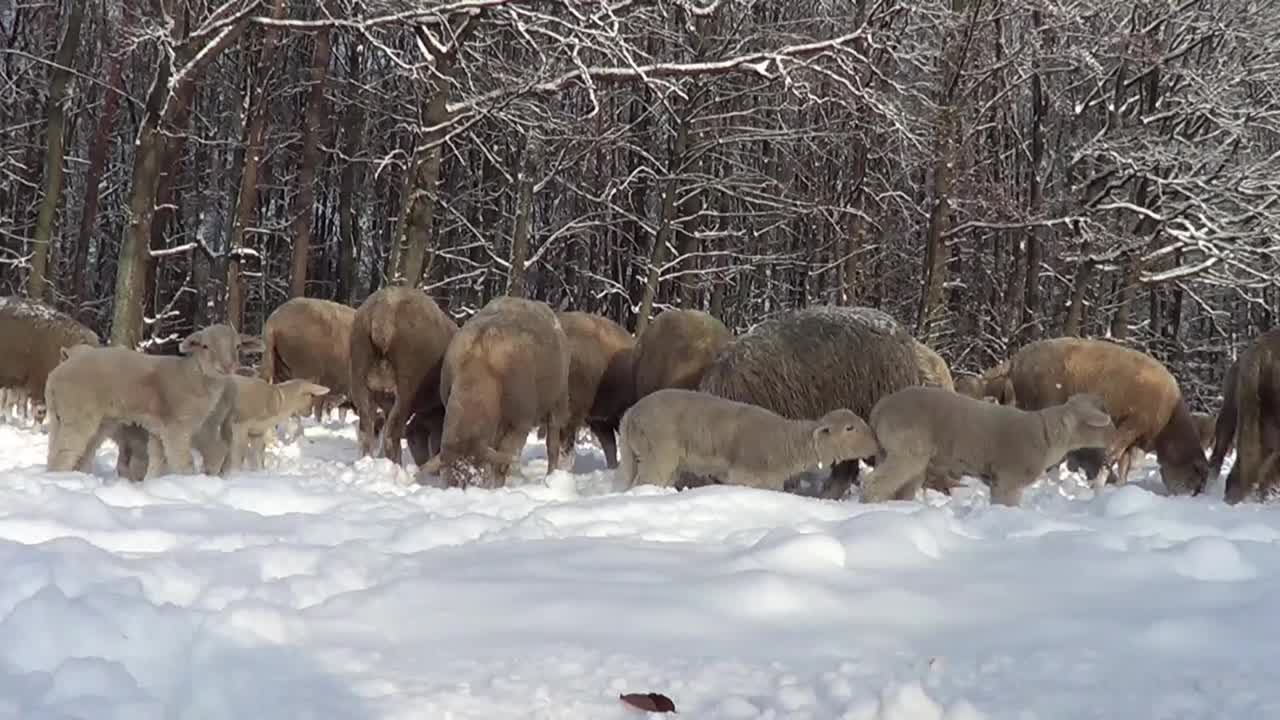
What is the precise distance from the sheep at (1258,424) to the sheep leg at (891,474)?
4.07 m

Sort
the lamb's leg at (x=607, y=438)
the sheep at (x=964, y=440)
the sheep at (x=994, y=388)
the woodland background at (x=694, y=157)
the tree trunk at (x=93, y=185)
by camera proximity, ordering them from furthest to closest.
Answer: the tree trunk at (x=93, y=185), the woodland background at (x=694, y=157), the sheep at (x=994, y=388), the lamb's leg at (x=607, y=438), the sheep at (x=964, y=440)

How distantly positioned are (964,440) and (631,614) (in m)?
4.69

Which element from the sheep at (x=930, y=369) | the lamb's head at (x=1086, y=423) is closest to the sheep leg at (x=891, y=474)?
the lamb's head at (x=1086, y=423)

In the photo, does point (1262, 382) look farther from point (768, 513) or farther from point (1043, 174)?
point (1043, 174)

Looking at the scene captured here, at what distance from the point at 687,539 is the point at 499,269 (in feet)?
69.3

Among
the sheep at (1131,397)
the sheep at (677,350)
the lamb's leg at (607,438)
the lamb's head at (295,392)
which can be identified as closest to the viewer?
the lamb's head at (295,392)

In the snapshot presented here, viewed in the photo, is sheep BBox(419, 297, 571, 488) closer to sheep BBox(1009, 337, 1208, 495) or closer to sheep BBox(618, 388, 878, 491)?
sheep BBox(618, 388, 878, 491)

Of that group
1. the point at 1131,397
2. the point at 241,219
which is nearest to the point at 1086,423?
the point at 1131,397

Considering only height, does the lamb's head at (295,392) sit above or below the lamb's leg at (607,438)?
above

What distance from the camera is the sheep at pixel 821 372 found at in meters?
9.27

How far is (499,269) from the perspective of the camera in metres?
25.4

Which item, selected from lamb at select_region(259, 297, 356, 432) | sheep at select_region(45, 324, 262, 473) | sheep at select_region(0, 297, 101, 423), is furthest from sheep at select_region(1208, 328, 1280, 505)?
sheep at select_region(0, 297, 101, 423)

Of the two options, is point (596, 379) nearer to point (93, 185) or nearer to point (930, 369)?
point (930, 369)

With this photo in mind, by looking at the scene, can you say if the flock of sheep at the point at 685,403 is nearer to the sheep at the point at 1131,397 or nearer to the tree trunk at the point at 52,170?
the sheep at the point at 1131,397
